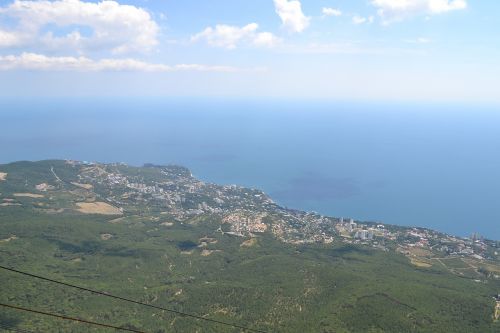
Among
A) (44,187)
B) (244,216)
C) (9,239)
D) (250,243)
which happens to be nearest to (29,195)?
(44,187)

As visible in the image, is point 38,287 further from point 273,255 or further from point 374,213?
point 374,213

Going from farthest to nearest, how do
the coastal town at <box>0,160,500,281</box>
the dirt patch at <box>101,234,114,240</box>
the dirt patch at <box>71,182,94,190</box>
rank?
the dirt patch at <box>71,182,94,190</box> → the coastal town at <box>0,160,500,281</box> → the dirt patch at <box>101,234,114,240</box>

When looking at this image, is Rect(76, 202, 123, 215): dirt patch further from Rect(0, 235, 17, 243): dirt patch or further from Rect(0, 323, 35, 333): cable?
Rect(0, 323, 35, 333): cable

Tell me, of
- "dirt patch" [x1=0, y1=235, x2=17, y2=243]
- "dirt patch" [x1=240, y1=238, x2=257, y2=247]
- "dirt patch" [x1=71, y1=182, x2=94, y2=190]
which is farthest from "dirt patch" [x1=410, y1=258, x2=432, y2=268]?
"dirt patch" [x1=71, y1=182, x2=94, y2=190]

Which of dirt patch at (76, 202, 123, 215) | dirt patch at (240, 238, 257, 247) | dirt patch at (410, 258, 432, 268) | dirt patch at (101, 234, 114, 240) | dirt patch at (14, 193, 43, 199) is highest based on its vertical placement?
dirt patch at (14, 193, 43, 199)

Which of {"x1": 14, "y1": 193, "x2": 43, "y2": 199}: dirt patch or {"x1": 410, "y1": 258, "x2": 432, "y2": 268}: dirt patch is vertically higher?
{"x1": 14, "y1": 193, "x2": 43, "y2": 199}: dirt patch

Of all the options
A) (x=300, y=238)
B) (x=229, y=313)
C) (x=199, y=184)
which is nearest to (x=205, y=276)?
(x=229, y=313)

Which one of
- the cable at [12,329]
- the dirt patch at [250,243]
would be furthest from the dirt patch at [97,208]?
the cable at [12,329]

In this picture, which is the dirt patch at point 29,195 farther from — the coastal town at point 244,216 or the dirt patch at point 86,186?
the dirt patch at point 86,186

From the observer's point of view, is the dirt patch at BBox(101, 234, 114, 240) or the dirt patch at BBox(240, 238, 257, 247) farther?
the dirt patch at BBox(240, 238, 257, 247)
